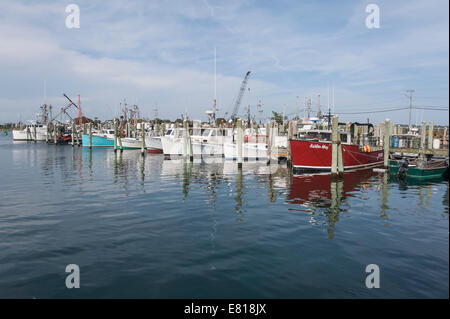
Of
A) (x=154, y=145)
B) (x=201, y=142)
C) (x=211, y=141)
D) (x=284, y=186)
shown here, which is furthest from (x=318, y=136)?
(x=154, y=145)

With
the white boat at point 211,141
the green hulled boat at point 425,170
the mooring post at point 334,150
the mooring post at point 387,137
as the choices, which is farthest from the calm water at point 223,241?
the white boat at point 211,141

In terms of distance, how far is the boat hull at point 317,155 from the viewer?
24703 millimetres

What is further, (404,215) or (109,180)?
(109,180)

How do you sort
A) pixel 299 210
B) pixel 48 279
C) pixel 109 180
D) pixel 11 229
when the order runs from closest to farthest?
pixel 48 279 < pixel 11 229 < pixel 299 210 < pixel 109 180

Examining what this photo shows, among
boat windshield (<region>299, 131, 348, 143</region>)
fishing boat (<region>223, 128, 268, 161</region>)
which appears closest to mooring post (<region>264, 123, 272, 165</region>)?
fishing boat (<region>223, 128, 268, 161</region>)

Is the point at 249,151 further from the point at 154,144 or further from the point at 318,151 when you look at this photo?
the point at 154,144

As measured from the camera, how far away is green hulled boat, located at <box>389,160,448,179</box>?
22.8 metres

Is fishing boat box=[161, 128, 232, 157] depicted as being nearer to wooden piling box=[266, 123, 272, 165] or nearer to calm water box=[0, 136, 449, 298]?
wooden piling box=[266, 123, 272, 165]
